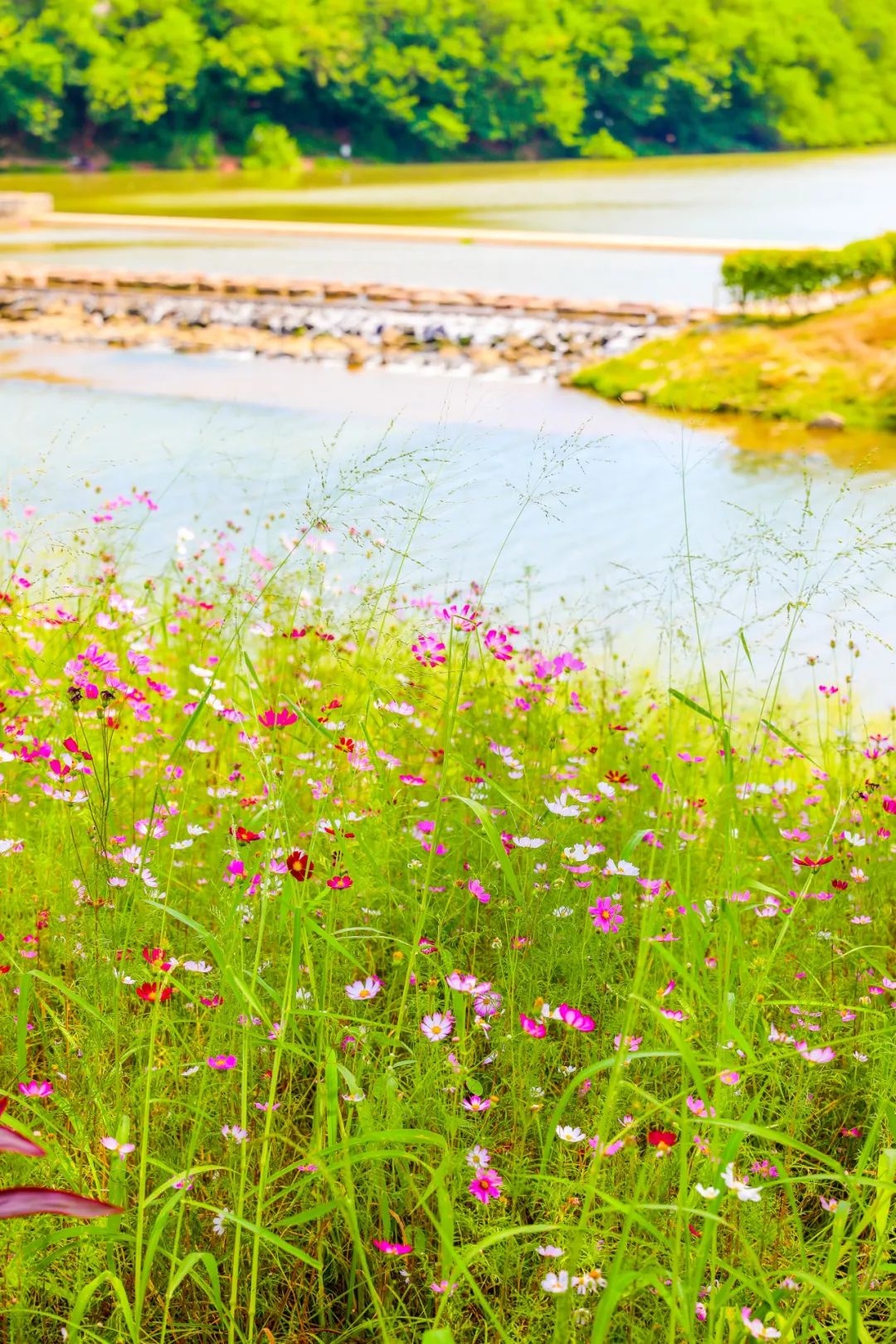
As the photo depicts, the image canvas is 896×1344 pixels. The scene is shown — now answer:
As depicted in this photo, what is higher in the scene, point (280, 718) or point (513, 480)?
point (280, 718)

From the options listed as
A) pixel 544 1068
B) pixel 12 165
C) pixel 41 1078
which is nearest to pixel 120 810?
pixel 41 1078

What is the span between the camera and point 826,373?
34.0 feet

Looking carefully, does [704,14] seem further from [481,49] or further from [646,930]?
[646,930]

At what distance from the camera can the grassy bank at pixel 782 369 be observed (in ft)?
32.4

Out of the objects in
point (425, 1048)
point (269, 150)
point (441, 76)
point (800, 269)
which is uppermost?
point (425, 1048)

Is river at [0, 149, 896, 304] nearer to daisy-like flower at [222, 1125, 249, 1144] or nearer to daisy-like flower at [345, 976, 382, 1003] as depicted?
daisy-like flower at [345, 976, 382, 1003]

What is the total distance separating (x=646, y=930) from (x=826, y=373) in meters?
9.64

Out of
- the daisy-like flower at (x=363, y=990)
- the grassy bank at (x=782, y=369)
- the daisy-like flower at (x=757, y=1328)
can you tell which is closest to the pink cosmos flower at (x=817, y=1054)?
the daisy-like flower at (x=757, y=1328)

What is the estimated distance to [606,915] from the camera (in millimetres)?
1910

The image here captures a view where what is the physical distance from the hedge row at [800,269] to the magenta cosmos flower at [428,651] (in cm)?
1081

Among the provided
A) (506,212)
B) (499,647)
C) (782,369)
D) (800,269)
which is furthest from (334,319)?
(506,212)

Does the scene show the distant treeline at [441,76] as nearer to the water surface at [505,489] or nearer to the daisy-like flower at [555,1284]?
the water surface at [505,489]

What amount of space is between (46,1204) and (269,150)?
47.1 meters

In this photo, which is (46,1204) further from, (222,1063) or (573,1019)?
(573,1019)
